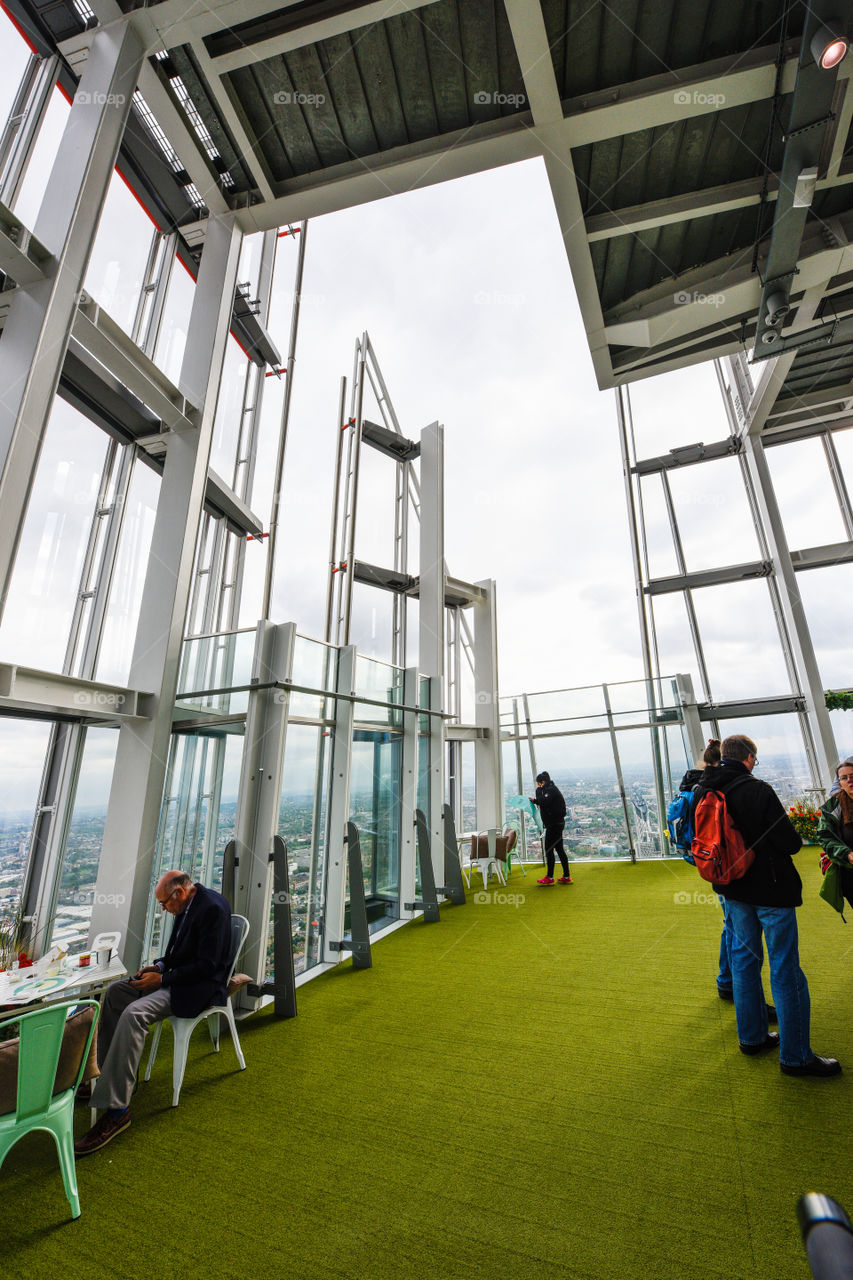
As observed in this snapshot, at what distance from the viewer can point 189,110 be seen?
5.77 meters

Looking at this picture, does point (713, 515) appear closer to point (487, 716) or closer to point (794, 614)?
point (794, 614)

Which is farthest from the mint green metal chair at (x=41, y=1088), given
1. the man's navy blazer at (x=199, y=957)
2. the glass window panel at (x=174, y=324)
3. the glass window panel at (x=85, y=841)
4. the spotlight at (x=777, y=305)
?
the spotlight at (x=777, y=305)

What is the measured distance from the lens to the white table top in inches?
131

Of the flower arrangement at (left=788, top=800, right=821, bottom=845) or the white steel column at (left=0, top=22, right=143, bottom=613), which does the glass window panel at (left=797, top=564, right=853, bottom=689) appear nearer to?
the flower arrangement at (left=788, top=800, right=821, bottom=845)

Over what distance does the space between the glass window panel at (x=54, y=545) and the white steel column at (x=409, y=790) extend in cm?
413

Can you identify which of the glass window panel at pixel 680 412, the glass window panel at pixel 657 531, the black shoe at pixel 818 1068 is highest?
the glass window panel at pixel 680 412

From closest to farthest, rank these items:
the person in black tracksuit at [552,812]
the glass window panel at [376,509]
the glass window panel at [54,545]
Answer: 1. the glass window panel at [54,545]
2. the person in black tracksuit at [552,812]
3. the glass window panel at [376,509]

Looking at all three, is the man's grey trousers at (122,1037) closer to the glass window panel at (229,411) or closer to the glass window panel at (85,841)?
the glass window panel at (85,841)

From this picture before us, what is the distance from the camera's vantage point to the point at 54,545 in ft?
17.3

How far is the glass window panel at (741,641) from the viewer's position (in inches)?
491

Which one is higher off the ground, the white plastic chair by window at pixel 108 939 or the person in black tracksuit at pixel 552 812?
the person in black tracksuit at pixel 552 812

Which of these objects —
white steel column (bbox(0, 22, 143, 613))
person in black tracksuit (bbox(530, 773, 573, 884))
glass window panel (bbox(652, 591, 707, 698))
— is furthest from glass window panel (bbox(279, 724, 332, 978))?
glass window panel (bbox(652, 591, 707, 698))

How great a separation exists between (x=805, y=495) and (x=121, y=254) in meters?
13.7

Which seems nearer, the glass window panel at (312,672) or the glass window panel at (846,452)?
the glass window panel at (312,672)
